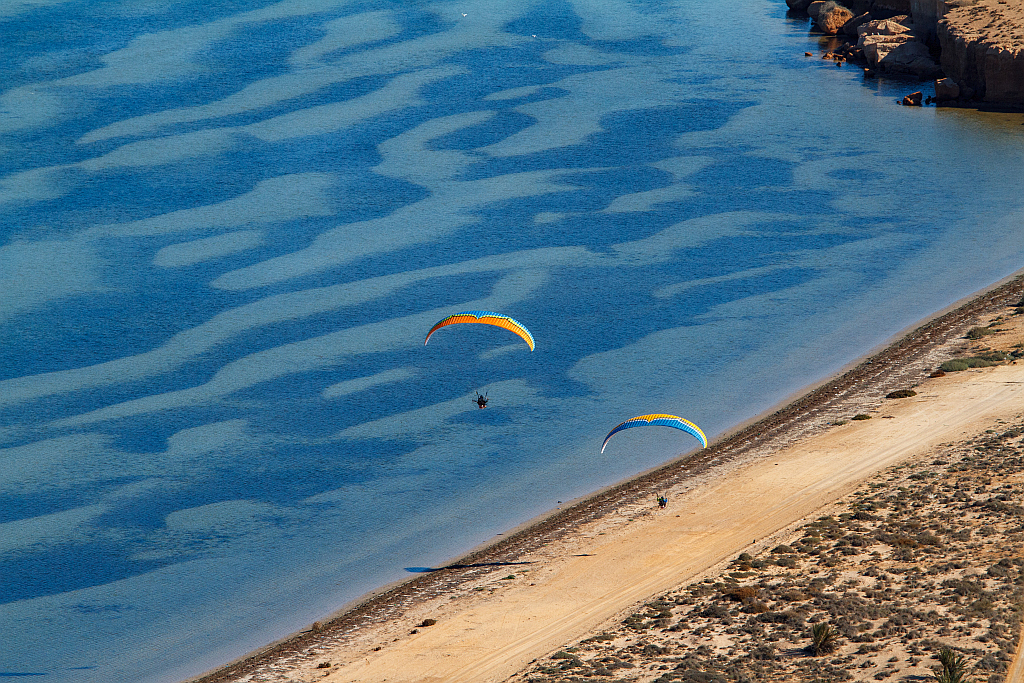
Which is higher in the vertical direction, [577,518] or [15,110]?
[15,110]

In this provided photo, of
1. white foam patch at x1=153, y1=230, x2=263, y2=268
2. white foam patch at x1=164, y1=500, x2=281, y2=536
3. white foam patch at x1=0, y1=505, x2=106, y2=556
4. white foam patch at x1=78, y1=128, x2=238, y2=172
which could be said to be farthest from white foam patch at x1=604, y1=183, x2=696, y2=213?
white foam patch at x1=0, y1=505, x2=106, y2=556

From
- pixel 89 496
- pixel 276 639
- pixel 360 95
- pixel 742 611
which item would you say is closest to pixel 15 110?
pixel 360 95

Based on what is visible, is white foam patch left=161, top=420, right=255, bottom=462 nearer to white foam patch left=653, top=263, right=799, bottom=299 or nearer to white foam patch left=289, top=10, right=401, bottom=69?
white foam patch left=653, top=263, right=799, bottom=299

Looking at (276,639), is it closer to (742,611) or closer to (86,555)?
(86,555)

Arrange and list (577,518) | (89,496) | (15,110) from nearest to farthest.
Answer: (577,518) → (89,496) → (15,110)

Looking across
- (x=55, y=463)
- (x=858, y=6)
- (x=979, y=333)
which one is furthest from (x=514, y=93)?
(x=55, y=463)
